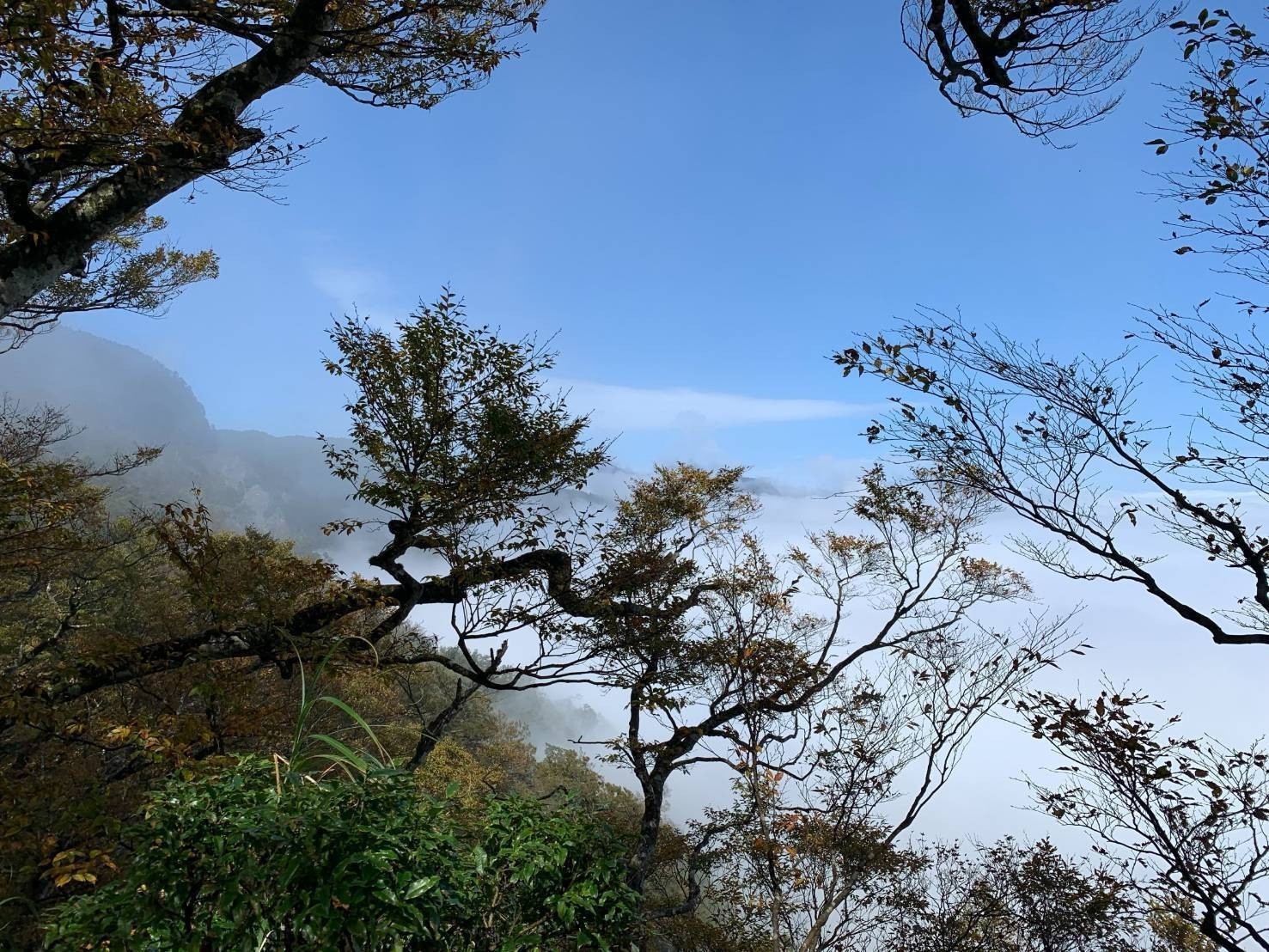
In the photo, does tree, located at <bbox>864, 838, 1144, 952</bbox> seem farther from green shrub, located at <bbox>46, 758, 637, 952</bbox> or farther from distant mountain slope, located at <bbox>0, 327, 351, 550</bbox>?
distant mountain slope, located at <bbox>0, 327, 351, 550</bbox>

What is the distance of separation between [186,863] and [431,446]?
533 centimetres

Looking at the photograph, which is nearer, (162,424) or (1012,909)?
(1012,909)

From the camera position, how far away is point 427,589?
6.76 meters

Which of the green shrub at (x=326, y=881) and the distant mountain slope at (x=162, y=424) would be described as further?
the distant mountain slope at (x=162, y=424)

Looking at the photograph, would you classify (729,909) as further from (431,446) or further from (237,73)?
(237,73)

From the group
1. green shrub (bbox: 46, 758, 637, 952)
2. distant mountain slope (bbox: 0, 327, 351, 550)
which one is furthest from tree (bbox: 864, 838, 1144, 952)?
distant mountain slope (bbox: 0, 327, 351, 550)

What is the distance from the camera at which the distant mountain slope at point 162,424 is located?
14075cm

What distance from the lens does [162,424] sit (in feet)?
534

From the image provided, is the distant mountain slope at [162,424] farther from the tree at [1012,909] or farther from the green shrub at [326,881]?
the green shrub at [326,881]

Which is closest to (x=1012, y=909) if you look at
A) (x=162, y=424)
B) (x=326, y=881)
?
(x=326, y=881)

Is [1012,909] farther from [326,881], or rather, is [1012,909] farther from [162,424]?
[162,424]

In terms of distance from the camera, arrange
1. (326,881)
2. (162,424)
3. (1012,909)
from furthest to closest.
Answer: (162,424), (1012,909), (326,881)

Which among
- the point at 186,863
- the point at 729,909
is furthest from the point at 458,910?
the point at 729,909

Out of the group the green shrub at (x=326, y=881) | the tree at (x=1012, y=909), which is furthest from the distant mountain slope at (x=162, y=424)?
Answer: the green shrub at (x=326, y=881)
